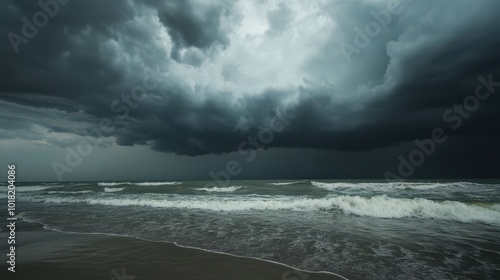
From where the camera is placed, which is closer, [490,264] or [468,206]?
[490,264]

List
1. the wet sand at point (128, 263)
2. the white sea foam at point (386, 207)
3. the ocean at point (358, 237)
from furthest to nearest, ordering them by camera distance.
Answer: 1. the white sea foam at point (386, 207)
2. the ocean at point (358, 237)
3. the wet sand at point (128, 263)

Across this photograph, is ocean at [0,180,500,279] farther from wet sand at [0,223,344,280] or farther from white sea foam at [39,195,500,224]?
wet sand at [0,223,344,280]

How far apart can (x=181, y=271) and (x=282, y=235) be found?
424 cm

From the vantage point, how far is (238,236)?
8414 millimetres

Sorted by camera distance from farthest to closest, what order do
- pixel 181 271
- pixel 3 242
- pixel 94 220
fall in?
pixel 94 220
pixel 3 242
pixel 181 271

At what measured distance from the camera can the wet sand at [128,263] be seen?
503cm

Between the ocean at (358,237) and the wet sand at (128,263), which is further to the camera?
the ocean at (358,237)

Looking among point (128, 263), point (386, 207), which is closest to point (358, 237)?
point (128, 263)

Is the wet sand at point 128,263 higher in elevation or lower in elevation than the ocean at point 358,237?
higher

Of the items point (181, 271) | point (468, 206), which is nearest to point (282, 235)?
point (181, 271)

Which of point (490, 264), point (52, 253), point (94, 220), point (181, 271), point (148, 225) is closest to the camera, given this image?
point (181, 271)

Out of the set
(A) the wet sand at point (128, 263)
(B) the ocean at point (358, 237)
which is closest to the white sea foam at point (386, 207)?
(B) the ocean at point (358, 237)

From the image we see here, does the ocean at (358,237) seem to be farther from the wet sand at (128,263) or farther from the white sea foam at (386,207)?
the wet sand at (128,263)

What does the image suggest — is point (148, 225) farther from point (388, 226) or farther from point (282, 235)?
point (388, 226)
